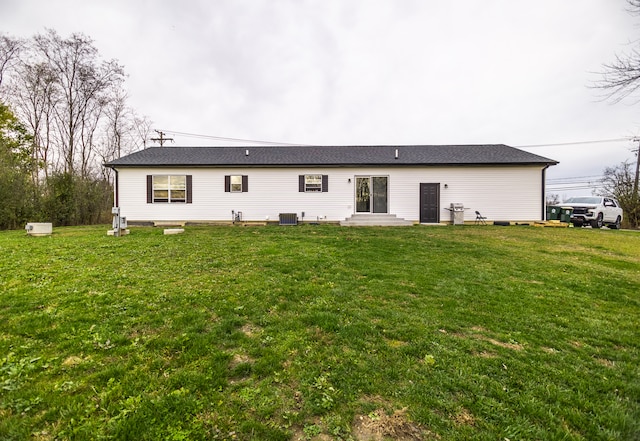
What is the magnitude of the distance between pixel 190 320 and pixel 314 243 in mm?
5109

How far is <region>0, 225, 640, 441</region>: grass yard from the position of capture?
1852mm

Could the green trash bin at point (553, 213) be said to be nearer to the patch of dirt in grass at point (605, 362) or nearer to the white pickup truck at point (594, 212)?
the white pickup truck at point (594, 212)

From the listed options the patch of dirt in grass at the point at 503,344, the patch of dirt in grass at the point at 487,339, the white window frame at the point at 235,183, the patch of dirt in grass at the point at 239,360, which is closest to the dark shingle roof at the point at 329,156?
the white window frame at the point at 235,183

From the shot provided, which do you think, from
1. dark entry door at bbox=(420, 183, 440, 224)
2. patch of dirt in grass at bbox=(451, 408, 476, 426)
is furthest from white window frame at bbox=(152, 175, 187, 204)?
patch of dirt in grass at bbox=(451, 408, 476, 426)

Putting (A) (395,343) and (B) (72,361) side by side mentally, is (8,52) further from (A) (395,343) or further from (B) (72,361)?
(A) (395,343)

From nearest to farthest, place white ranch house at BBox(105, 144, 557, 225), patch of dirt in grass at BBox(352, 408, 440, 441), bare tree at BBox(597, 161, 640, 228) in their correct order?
1. patch of dirt in grass at BBox(352, 408, 440, 441)
2. white ranch house at BBox(105, 144, 557, 225)
3. bare tree at BBox(597, 161, 640, 228)

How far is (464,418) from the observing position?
1921 millimetres

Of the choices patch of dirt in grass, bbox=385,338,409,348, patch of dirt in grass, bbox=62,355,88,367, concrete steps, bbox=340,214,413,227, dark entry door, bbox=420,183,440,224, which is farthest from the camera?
dark entry door, bbox=420,183,440,224

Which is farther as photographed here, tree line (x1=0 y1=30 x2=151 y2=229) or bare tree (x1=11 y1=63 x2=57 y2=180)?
bare tree (x1=11 y1=63 x2=57 y2=180)

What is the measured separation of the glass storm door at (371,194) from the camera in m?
13.7

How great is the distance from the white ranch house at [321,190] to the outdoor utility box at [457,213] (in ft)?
0.67

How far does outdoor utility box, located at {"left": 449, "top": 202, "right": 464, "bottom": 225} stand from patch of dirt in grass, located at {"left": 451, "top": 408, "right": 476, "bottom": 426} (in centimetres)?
1250

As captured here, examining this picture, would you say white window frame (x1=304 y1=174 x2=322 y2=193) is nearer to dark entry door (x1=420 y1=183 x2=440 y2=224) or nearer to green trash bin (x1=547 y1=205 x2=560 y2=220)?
dark entry door (x1=420 y1=183 x2=440 y2=224)

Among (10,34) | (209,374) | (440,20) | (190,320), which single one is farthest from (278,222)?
(10,34)
